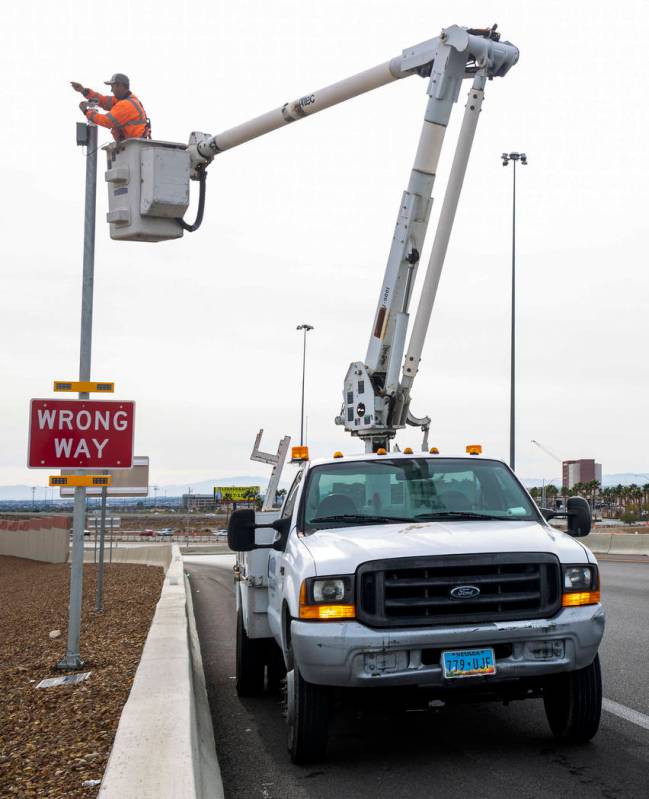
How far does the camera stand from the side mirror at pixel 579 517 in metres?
7.01

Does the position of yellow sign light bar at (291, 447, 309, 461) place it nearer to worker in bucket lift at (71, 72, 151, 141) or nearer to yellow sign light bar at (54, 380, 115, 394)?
yellow sign light bar at (54, 380, 115, 394)

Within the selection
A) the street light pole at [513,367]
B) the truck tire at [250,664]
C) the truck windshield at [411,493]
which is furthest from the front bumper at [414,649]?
the street light pole at [513,367]

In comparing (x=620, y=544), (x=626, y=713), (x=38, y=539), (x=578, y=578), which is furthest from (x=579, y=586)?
(x=38, y=539)

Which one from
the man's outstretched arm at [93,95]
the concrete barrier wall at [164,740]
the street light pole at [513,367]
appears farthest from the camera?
the street light pole at [513,367]

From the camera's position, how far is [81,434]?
30.7 feet

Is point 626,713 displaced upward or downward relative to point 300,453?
downward

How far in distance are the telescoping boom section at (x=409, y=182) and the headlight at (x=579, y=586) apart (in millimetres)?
7270

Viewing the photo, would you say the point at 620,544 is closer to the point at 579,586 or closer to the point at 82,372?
the point at 82,372

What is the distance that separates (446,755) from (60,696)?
3.29 m

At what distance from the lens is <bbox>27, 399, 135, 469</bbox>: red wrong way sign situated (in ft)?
30.1

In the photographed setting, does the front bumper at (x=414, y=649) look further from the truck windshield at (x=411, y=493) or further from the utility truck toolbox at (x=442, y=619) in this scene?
the truck windshield at (x=411, y=493)

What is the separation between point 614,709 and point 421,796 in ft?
8.24

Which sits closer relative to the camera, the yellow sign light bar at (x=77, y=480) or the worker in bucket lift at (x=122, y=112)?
the yellow sign light bar at (x=77, y=480)

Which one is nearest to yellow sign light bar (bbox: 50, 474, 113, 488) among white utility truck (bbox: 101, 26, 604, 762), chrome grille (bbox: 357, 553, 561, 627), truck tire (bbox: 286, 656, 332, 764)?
white utility truck (bbox: 101, 26, 604, 762)
